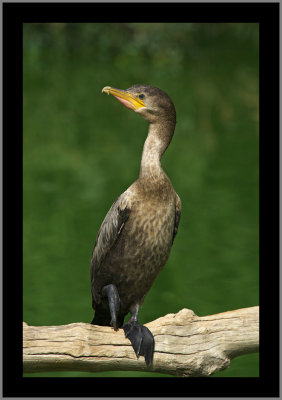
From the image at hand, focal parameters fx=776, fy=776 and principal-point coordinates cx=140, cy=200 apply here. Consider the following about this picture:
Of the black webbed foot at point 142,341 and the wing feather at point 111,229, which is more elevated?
the wing feather at point 111,229

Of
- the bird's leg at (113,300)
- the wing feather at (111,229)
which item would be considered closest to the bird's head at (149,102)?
the wing feather at (111,229)

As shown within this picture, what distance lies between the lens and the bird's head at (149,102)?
459cm

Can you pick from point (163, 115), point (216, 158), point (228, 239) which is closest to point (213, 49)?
point (216, 158)

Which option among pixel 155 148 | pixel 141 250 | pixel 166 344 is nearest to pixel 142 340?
pixel 166 344

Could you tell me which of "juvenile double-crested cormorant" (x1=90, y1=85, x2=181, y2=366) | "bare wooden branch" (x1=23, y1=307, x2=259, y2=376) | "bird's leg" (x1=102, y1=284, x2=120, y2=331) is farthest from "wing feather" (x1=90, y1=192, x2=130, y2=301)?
"bare wooden branch" (x1=23, y1=307, x2=259, y2=376)

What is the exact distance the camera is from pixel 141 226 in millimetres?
4699

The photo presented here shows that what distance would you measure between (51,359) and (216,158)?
9.77m

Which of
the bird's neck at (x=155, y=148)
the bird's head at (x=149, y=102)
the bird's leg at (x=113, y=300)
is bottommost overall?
the bird's leg at (x=113, y=300)

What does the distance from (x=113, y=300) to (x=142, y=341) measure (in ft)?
1.27

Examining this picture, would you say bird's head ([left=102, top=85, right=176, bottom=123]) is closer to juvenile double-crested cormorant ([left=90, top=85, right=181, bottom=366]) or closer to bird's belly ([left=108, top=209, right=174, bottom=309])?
juvenile double-crested cormorant ([left=90, top=85, right=181, bottom=366])

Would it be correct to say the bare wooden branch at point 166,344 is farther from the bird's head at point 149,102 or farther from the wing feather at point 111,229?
the bird's head at point 149,102

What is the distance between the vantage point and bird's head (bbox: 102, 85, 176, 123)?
15.0 feet

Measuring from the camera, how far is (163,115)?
463 cm

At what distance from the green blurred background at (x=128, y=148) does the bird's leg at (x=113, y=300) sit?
2.57m
